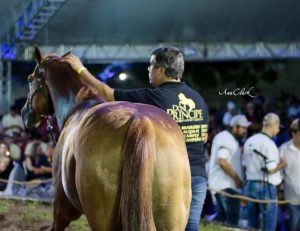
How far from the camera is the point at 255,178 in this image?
7520 millimetres

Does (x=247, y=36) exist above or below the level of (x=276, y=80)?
above

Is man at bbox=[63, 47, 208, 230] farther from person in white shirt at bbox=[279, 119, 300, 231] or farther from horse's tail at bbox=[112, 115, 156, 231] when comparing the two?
person in white shirt at bbox=[279, 119, 300, 231]

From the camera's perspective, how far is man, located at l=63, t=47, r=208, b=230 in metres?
3.90

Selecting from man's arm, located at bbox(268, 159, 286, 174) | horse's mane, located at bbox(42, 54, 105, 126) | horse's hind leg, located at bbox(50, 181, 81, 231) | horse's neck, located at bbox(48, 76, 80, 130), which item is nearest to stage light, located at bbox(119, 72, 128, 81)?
man's arm, located at bbox(268, 159, 286, 174)

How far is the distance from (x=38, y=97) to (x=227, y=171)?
10.7ft

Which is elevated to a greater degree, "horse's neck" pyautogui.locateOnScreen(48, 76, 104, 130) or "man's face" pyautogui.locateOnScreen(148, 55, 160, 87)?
"man's face" pyautogui.locateOnScreen(148, 55, 160, 87)

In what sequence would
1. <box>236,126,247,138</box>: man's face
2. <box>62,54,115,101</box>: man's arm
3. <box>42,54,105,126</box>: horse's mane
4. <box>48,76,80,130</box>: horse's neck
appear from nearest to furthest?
<box>62,54,115,101</box>: man's arm < <box>42,54,105,126</box>: horse's mane < <box>48,76,80,130</box>: horse's neck < <box>236,126,247,138</box>: man's face

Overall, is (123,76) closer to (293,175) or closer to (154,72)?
(293,175)

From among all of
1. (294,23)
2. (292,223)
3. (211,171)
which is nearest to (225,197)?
(211,171)

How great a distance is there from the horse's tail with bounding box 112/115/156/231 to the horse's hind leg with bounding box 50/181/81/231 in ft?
3.54

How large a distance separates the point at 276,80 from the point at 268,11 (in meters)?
1.71

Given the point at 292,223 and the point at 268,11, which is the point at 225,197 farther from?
the point at 268,11

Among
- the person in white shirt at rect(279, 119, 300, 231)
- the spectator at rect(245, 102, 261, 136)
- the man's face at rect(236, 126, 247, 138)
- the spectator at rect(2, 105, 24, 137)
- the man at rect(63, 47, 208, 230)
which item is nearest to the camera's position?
the man at rect(63, 47, 208, 230)

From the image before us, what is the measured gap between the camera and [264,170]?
7.40m
